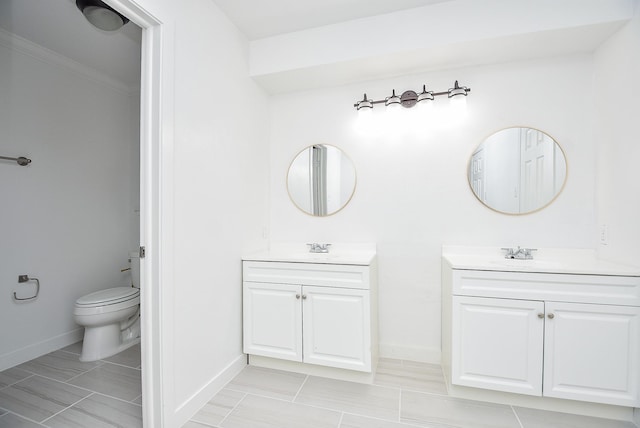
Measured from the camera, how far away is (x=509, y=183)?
2037mm

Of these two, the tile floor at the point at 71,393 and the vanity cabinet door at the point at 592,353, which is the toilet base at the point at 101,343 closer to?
the tile floor at the point at 71,393

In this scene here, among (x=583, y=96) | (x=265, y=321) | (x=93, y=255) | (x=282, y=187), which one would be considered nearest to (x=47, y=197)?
(x=93, y=255)

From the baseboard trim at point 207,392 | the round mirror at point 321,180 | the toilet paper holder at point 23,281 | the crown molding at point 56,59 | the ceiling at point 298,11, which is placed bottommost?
the baseboard trim at point 207,392

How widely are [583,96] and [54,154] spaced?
4.13 m

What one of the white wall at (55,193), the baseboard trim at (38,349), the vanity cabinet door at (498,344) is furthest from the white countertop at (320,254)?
the baseboard trim at (38,349)

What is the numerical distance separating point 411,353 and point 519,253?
1.09 m

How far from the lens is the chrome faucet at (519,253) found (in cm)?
191

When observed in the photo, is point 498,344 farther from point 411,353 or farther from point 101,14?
point 101,14

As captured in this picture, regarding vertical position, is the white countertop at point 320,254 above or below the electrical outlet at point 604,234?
below

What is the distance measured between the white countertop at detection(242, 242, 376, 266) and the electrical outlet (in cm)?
148

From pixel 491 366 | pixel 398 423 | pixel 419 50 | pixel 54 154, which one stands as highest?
pixel 419 50

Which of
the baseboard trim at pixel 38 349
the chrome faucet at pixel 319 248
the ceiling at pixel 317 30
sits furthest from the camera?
the chrome faucet at pixel 319 248

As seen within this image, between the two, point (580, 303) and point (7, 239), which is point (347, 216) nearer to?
point (580, 303)

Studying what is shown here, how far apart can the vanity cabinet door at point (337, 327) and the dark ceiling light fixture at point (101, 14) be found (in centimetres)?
209
